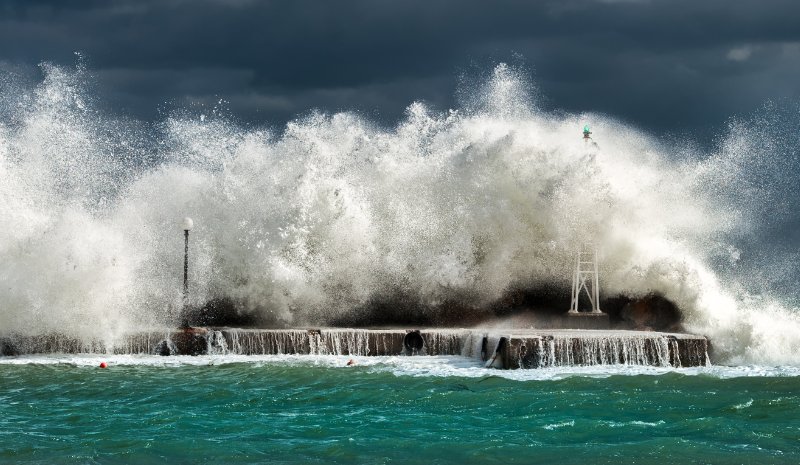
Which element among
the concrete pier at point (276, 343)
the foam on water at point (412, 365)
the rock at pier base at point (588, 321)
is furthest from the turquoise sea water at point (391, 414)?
the rock at pier base at point (588, 321)

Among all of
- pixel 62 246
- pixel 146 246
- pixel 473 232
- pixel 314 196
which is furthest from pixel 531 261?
pixel 62 246

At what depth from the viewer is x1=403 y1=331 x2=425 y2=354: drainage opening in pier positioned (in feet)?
38.0

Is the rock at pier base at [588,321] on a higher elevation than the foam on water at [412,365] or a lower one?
higher

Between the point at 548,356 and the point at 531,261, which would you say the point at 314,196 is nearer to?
the point at 531,261

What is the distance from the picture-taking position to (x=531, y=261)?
49.3 feet

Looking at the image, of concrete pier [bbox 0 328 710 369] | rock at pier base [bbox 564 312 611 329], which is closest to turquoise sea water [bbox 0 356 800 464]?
concrete pier [bbox 0 328 710 369]

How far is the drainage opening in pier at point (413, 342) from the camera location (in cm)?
1159

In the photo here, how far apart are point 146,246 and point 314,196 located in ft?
11.8

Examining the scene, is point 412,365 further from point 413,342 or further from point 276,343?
point 276,343

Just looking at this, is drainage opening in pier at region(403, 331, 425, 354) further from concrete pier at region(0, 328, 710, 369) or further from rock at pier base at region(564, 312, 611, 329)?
rock at pier base at region(564, 312, 611, 329)

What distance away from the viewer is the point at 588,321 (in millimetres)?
12766

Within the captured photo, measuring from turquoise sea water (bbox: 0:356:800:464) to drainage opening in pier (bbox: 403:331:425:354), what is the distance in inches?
35.9

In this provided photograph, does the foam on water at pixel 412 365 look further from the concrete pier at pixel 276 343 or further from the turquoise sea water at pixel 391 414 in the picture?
the concrete pier at pixel 276 343

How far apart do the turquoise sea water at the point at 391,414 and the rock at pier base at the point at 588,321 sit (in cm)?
263
